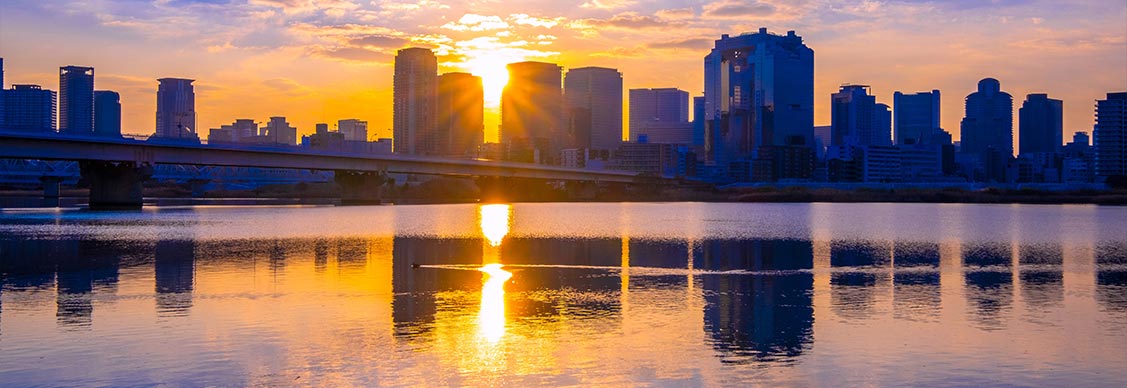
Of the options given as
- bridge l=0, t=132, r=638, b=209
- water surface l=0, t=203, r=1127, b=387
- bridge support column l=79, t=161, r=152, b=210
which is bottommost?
water surface l=0, t=203, r=1127, b=387

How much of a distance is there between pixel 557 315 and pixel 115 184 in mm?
104791

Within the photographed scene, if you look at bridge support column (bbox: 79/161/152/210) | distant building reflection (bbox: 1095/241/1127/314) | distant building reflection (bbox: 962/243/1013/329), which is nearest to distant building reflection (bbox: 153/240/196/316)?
distant building reflection (bbox: 962/243/1013/329)

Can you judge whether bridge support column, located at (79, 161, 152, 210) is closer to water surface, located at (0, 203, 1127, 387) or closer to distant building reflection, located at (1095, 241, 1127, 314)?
water surface, located at (0, 203, 1127, 387)

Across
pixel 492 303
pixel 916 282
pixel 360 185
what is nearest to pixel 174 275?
pixel 492 303

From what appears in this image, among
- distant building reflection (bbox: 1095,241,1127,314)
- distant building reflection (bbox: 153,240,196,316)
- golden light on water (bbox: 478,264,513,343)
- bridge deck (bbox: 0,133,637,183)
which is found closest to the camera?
golden light on water (bbox: 478,264,513,343)

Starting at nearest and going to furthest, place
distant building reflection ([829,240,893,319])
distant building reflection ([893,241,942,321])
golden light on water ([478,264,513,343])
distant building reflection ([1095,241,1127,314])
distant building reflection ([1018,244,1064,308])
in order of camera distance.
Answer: golden light on water ([478,264,513,343]), distant building reflection ([893,241,942,321]), distant building reflection ([829,240,893,319]), distant building reflection ([1095,241,1127,314]), distant building reflection ([1018,244,1064,308])

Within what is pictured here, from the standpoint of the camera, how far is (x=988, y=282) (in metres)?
39.8

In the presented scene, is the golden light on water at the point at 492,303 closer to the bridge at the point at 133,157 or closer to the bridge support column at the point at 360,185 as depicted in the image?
the bridge at the point at 133,157

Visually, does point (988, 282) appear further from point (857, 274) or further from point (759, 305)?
point (759, 305)

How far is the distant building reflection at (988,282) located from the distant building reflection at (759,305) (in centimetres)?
505

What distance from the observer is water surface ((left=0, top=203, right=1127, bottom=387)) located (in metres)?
21.8

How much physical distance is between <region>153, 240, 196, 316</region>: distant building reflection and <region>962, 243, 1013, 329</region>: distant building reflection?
23.5m

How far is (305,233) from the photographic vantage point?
71.3 m

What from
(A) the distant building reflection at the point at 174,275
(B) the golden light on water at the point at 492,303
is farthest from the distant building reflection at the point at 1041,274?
(A) the distant building reflection at the point at 174,275
